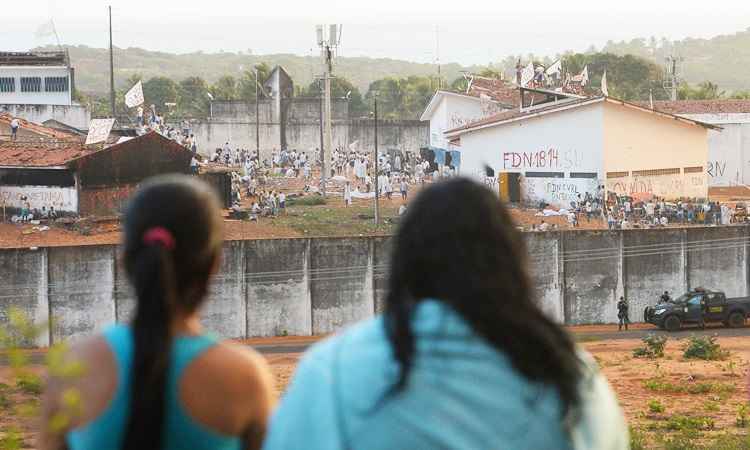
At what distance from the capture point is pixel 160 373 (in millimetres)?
3109

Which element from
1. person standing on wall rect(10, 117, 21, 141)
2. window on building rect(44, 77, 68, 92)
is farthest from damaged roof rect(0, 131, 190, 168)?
window on building rect(44, 77, 68, 92)

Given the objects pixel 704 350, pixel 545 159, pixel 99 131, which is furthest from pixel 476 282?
pixel 99 131

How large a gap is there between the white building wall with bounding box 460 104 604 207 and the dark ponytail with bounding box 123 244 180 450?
38.6 metres

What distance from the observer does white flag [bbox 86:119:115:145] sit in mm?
42344

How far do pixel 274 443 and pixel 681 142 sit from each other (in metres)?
43.4

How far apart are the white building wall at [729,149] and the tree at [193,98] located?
44993 mm

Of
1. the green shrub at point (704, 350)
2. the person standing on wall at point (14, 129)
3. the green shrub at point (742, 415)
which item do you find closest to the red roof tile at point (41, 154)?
the person standing on wall at point (14, 129)

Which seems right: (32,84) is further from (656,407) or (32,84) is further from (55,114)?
(656,407)

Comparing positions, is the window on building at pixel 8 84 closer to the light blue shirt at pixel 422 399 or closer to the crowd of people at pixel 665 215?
the crowd of people at pixel 665 215

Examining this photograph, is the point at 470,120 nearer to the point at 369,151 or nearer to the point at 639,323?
the point at 369,151

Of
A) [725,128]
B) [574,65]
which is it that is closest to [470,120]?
[725,128]

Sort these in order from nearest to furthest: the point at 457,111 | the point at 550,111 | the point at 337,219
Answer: the point at 337,219 → the point at 550,111 → the point at 457,111

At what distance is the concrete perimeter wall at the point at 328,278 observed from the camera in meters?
31.5

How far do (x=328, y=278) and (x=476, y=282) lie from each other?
30218 mm
